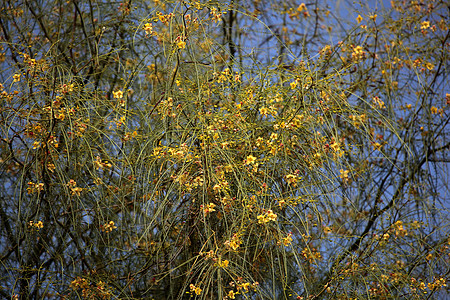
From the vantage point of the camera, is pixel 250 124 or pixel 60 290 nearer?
pixel 250 124

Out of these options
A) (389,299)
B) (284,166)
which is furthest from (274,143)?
(389,299)

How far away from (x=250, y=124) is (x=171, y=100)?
0.99 feet

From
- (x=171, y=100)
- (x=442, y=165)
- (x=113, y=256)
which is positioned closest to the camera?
(x=171, y=100)

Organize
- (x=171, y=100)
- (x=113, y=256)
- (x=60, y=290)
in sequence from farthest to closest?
1. (x=113, y=256)
2. (x=60, y=290)
3. (x=171, y=100)

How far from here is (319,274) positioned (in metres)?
2.61

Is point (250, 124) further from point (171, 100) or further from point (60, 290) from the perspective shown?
point (60, 290)

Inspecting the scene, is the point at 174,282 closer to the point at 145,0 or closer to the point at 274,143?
the point at 274,143

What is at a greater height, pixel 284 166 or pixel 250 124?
pixel 250 124

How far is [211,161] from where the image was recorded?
6.51 feet

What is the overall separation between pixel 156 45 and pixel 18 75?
0.76 meters

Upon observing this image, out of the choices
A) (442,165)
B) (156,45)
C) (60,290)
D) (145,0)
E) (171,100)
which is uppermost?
(145,0)

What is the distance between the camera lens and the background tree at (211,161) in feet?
6.55

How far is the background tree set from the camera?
2.00 m

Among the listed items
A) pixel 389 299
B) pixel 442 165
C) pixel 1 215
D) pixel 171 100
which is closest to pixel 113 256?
pixel 1 215
